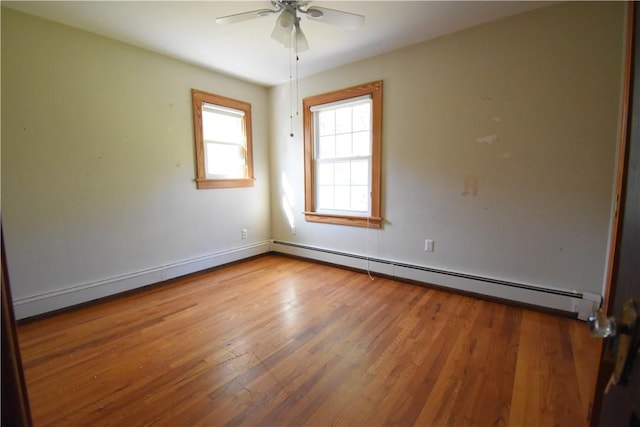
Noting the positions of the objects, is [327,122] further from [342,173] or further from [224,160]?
[224,160]

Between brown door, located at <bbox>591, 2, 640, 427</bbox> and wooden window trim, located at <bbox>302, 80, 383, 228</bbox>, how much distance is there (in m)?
2.61

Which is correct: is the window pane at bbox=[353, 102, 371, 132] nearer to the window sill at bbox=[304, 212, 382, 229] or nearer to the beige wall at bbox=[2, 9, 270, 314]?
the window sill at bbox=[304, 212, 382, 229]

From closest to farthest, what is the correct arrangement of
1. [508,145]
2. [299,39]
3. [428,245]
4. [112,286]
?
1. [299,39]
2. [508,145]
3. [112,286]
4. [428,245]

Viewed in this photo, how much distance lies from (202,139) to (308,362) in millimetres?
2737

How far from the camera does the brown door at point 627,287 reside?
454 mm

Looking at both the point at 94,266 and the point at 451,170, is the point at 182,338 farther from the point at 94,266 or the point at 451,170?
the point at 451,170

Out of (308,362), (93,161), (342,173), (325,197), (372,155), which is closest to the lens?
(308,362)

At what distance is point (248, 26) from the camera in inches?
97.9

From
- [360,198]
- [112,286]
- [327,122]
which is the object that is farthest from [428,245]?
[112,286]

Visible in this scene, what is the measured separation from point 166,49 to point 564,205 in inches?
152

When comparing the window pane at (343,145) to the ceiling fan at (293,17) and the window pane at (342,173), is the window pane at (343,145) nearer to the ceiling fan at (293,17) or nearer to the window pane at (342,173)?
the window pane at (342,173)

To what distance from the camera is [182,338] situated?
209 centimetres

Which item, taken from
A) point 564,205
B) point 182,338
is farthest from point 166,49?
point 564,205

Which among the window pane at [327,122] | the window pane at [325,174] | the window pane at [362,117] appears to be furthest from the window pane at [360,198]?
the window pane at [327,122]
